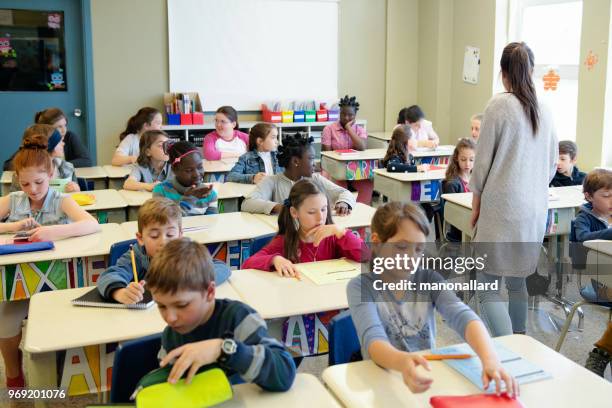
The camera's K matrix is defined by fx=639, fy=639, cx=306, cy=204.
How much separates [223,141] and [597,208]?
352 centimetres

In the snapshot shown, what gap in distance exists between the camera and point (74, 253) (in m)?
2.80

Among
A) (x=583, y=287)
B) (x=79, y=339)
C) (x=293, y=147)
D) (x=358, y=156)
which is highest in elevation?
(x=293, y=147)

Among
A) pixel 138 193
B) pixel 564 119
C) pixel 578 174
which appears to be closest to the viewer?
pixel 138 193

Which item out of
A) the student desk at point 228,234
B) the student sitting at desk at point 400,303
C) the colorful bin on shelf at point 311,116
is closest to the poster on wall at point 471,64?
the colorful bin on shelf at point 311,116

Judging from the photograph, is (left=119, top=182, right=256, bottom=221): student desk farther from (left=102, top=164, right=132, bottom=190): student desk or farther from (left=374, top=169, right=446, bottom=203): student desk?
(left=374, top=169, right=446, bottom=203): student desk

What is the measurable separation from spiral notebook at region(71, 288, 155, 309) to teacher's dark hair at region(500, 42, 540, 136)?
1.74 metres

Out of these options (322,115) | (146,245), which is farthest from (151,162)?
(322,115)

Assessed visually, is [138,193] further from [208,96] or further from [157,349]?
[208,96]

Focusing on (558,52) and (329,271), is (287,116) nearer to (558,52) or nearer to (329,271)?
(558,52)

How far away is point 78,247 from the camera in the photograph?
289 centimetres

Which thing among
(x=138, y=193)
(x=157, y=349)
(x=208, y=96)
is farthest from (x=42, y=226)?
(x=208, y=96)

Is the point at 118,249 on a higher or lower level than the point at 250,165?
lower

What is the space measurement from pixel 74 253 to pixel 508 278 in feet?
6.46

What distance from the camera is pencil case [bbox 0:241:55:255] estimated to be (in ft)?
8.90
